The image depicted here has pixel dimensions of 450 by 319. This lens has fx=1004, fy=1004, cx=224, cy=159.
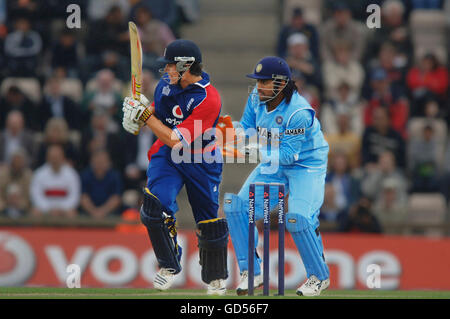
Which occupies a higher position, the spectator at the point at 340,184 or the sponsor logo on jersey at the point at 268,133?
the sponsor logo on jersey at the point at 268,133

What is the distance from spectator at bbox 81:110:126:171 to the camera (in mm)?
13523

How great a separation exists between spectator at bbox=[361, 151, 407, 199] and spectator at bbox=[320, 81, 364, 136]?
70cm

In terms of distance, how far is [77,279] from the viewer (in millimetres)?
11391

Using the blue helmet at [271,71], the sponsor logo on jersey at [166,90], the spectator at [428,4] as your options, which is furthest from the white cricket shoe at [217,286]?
the spectator at [428,4]

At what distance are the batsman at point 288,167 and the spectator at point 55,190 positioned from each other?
4.77 m

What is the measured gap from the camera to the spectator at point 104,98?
46.0ft

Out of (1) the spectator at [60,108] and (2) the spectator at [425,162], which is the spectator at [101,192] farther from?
(2) the spectator at [425,162]

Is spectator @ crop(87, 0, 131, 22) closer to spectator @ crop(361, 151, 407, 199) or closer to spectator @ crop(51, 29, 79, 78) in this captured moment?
spectator @ crop(51, 29, 79, 78)

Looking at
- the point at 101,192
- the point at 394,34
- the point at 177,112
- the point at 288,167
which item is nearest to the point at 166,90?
the point at 177,112

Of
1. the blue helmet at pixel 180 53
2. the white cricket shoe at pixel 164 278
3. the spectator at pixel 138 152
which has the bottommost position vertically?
the white cricket shoe at pixel 164 278

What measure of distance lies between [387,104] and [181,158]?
6.50 m

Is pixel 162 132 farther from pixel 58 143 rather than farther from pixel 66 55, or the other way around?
pixel 66 55
